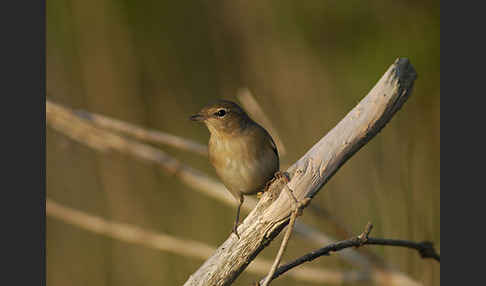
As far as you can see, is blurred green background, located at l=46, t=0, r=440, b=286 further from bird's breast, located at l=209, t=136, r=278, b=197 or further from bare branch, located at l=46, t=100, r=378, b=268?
bird's breast, located at l=209, t=136, r=278, b=197

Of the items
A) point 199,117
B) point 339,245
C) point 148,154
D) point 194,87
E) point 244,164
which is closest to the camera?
point 339,245

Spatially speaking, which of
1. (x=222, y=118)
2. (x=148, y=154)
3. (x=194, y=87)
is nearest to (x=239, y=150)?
(x=222, y=118)

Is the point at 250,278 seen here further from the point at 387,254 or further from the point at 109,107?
the point at 109,107

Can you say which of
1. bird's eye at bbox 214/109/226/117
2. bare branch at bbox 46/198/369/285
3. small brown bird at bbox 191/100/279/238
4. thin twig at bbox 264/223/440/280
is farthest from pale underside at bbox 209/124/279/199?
thin twig at bbox 264/223/440/280

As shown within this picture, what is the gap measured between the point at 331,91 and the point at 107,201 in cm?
139

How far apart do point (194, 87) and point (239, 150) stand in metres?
1.21

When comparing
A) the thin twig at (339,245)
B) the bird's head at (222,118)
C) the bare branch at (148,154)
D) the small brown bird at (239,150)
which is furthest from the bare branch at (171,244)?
the thin twig at (339,245)

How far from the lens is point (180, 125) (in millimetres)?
2932

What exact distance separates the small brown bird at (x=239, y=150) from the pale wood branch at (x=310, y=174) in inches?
21.5

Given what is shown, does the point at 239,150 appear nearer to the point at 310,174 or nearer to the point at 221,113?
the point at 221,113

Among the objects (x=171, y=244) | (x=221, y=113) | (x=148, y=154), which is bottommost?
(x=171, y=244)

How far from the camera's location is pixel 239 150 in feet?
6.00

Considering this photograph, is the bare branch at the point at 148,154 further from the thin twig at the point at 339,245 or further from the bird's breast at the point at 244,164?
the thin twig at the point at 339,245

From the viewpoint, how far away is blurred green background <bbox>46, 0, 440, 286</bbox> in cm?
254
